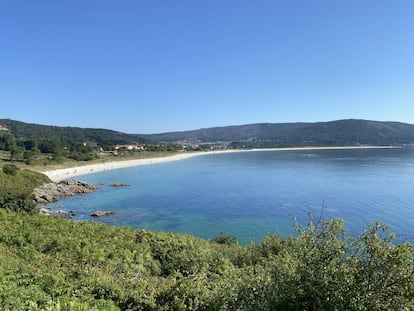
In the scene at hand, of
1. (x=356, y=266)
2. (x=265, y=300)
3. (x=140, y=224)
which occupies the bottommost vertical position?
(x=140, y=224)

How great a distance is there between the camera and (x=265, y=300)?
7418 millimetres

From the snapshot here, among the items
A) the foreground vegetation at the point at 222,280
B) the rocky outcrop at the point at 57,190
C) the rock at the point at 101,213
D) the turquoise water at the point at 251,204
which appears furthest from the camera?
the rocky outcrop at the point at 57,190

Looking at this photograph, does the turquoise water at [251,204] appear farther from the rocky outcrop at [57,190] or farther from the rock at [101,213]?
the rocky outcrop at [57,190]

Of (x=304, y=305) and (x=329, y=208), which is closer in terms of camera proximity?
(x=304, y=305)

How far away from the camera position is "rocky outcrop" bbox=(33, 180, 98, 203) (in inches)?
1968

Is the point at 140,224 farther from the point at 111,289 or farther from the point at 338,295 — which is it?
the point at 338,295

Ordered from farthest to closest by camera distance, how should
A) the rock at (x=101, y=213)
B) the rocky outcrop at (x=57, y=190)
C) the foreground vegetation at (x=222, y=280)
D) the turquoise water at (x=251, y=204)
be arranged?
1. the rocky outcrop at (x=57, y=190)
2. the rock at (x=101, y=213)
3. the turquoise water at (x=251, y=204)
4. the foreground vegetation at (x=222, y=280)

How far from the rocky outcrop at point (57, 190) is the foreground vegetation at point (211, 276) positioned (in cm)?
3680

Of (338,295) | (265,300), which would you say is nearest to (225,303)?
(265,300)

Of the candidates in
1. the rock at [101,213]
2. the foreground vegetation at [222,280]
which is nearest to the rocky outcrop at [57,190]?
the rock at [101,213]

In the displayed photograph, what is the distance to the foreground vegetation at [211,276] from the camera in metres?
6.10

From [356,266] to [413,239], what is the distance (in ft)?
85.7

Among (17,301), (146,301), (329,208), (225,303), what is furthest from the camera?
(329,208)

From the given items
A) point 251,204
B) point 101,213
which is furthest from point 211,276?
point 251,204
